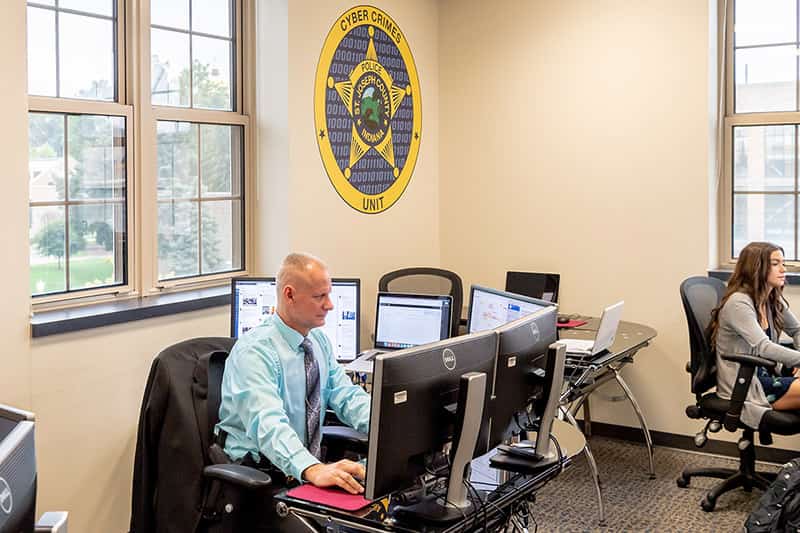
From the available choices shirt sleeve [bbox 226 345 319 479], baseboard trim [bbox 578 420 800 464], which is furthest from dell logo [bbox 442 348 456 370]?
baseboard trim [bbox 578 420 800 464]

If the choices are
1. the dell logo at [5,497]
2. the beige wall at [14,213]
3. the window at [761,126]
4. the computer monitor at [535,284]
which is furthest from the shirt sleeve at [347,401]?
the window at [761,126]

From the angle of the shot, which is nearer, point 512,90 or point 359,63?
point 359,63

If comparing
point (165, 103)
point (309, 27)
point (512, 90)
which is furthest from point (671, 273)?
point (165, 103)

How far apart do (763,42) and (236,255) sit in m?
3.16

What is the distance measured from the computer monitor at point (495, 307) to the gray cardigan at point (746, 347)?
3.79 feet

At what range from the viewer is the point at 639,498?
14.6ft

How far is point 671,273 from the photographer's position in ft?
16.9

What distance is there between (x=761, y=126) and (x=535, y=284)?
61.1 inches

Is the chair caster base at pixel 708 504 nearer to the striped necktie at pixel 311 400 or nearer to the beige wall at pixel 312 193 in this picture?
the beige wall at pixel 312 193

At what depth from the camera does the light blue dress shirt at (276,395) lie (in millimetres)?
2623

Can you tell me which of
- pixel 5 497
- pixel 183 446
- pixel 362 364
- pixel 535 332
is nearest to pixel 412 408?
pixel 535 332

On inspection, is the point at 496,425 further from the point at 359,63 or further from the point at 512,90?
the point at 512,90

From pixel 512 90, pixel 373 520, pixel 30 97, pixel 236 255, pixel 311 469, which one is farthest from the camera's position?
pixel 512 90

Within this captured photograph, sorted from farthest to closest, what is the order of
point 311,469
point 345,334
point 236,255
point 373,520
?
point 236,255, point 345,334, point 311,469, point 373,520
